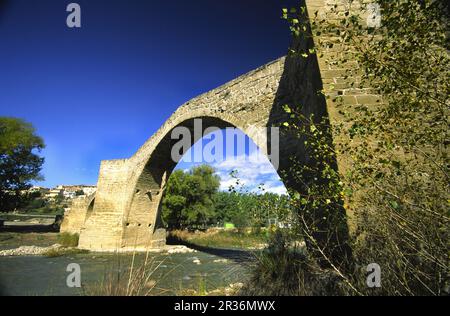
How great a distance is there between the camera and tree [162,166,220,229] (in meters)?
23.5

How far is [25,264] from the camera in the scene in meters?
9.01

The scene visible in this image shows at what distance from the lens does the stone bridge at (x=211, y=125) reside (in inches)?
164

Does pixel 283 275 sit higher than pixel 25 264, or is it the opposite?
pixel 283 275

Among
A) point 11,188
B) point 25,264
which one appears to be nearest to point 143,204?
point 25,264

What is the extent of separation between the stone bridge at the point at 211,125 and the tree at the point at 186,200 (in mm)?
6894

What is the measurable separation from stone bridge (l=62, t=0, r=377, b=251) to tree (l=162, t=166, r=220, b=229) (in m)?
6.89

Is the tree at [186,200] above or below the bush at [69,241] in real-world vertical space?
above

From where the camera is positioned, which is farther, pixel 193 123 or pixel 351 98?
pixel 193 123

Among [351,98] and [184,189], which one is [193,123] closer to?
[351,98]

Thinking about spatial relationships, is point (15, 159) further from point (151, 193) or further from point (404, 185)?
point (404, 185)

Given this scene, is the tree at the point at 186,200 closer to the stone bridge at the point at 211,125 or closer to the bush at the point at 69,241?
the stone bridge at the point at 211,125

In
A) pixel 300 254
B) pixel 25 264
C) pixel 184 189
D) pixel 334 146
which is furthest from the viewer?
pixel 184 189

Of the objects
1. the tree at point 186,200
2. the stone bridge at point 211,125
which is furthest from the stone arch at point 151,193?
the tree at point 186,200
